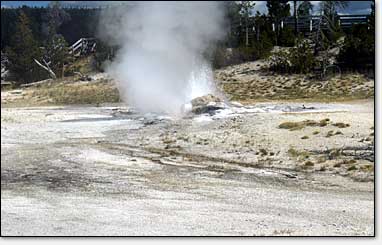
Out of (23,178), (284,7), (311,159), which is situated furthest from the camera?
(284,7)

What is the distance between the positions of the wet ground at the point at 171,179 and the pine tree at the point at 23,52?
0.34 metres

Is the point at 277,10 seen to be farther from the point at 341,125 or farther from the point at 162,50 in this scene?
the point at 341,125

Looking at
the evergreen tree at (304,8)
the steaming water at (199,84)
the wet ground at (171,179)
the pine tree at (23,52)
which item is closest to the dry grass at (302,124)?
the wet ground at (171,179)

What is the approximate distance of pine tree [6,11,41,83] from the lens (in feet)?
14.6

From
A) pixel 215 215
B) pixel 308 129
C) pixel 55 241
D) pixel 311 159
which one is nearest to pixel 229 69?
pixel 308 129

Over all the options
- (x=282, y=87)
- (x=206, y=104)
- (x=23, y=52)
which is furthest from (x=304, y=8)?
(x=282, y=87)

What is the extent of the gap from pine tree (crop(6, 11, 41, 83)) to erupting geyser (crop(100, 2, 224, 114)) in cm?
56

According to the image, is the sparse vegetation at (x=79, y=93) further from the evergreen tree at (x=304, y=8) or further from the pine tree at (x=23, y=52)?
the evergreen tree at (x=304, y=8)

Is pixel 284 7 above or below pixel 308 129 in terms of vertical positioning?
above

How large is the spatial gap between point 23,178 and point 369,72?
3.42 meters

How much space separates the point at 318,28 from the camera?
18.7 ft

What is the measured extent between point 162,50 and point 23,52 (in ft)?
4.77

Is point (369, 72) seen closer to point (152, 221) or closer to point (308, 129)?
point (308, 129)

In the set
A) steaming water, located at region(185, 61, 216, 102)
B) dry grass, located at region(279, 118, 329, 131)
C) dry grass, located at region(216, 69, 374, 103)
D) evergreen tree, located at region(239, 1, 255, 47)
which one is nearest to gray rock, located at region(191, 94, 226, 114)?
steaming water, located at region(185, 61, 216, 102)
